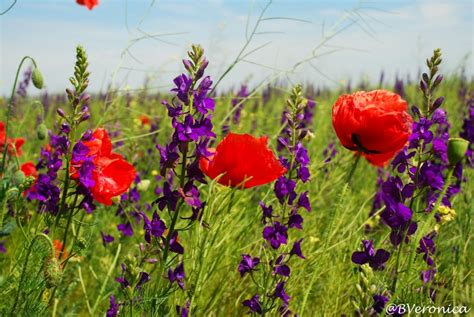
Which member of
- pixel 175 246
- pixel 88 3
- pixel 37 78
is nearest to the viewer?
pixel 175 246

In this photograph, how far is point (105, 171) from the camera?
1.38m

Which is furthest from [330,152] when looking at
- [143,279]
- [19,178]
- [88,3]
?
[19,178]

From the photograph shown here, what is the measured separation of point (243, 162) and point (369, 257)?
0.36 metres

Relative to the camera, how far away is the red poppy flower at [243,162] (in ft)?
4.08

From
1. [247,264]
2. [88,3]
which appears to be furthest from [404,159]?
[88,3]

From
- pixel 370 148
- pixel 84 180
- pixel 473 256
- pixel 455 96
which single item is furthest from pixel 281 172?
pixel 455 96

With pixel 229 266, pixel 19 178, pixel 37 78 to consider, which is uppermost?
pixel 37 78

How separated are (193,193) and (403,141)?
1.70 feet

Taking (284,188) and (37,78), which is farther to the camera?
(37,78)

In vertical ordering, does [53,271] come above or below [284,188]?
below

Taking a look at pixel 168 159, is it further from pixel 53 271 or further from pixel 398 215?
pixel 398 215

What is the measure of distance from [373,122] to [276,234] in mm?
356

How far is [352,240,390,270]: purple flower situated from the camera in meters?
1.27

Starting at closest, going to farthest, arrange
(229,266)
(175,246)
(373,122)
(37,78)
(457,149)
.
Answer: (457,149), (175,246), (373,122), (37,78), (229,266)
